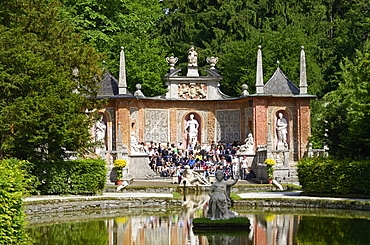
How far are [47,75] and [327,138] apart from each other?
1029 centimetres

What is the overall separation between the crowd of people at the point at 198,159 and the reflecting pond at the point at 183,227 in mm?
11141

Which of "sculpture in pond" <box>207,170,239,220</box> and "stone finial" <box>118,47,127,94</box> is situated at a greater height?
"stone finial" <box>118,47,127,94</box>

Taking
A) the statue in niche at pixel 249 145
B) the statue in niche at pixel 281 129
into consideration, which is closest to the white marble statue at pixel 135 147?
the statue in niche at pixel 249 145

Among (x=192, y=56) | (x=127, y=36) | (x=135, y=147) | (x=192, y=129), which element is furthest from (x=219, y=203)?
(x=127, y=36)

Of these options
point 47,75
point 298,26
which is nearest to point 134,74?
point 298,26

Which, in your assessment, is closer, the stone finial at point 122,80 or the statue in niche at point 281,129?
the stone finial at point 122,80

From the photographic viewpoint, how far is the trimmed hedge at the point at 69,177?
23.0m

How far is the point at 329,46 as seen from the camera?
4825 centimetres

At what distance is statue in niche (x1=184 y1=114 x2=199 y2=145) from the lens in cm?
3656

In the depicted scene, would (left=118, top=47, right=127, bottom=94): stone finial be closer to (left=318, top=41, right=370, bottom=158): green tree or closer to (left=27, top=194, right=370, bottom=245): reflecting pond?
(left=318, top=41, right=370, bottom=158): green tree

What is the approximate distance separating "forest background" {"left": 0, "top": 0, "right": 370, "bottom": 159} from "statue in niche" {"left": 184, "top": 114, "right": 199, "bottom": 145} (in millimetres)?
5504

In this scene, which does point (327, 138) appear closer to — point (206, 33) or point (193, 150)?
point (193, 150)

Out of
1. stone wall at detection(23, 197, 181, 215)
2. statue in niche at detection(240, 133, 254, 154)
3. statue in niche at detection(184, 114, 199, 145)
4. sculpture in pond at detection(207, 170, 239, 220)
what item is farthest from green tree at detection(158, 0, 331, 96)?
sculpture in pond at detection(207, 170, 239, 220)

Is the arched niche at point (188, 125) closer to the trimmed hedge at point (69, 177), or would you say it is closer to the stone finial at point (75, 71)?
the stone finial at point (75, 71)
